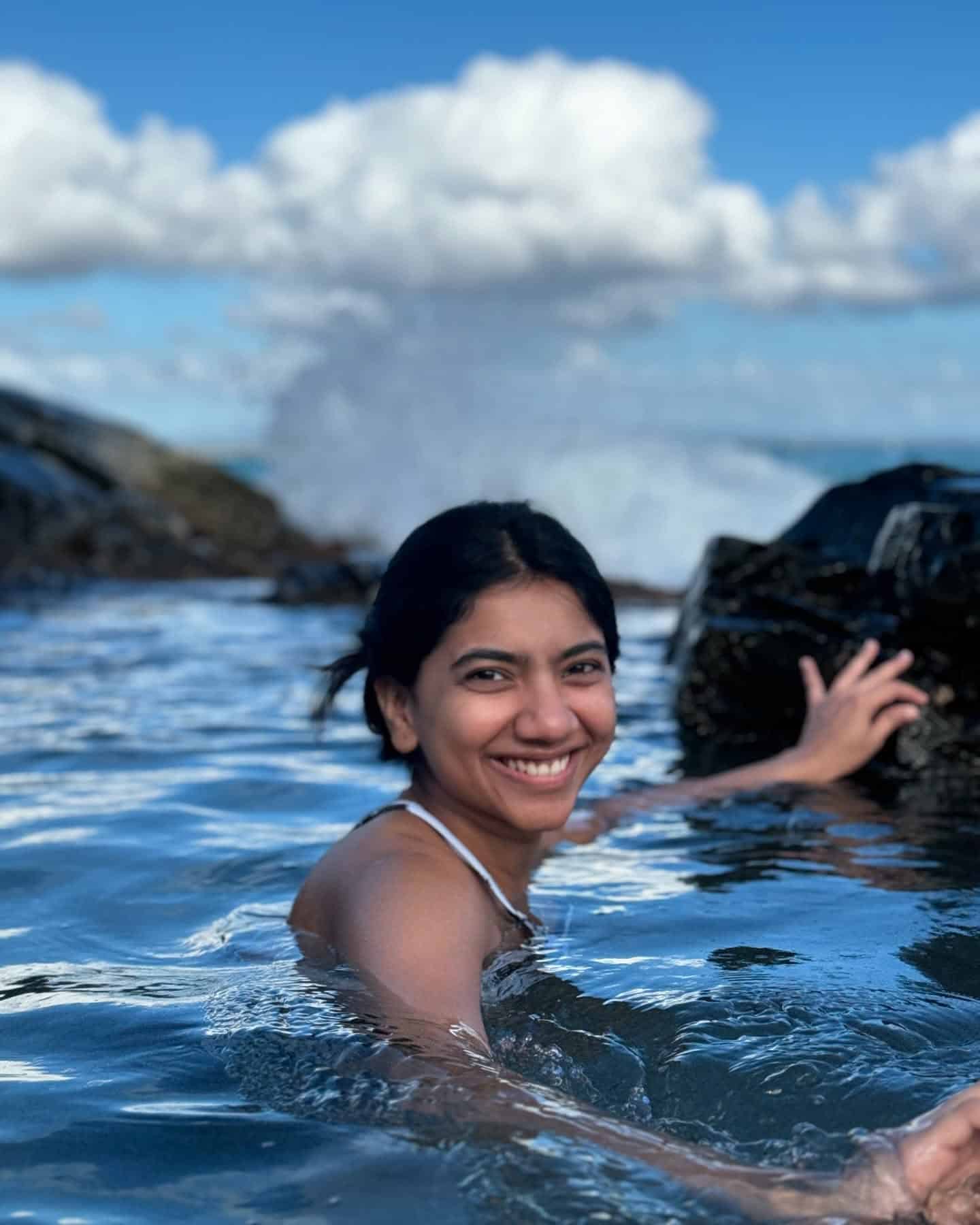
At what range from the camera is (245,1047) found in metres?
3.11

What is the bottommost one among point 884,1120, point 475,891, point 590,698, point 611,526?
point 884,1120

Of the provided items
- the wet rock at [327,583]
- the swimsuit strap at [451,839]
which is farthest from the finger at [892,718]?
the wet rock at [327,583]

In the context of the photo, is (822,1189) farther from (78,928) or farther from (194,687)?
(194,687)

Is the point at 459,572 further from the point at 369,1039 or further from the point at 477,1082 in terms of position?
the point at 477,1082

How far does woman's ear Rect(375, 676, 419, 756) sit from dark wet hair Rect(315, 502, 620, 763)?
2 cm

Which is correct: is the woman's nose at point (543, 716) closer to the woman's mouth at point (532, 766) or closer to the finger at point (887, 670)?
the woman's mouth at point (532, 766)

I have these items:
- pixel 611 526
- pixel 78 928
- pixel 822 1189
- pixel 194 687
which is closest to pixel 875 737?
pixel 78 928

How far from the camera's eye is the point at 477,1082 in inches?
107

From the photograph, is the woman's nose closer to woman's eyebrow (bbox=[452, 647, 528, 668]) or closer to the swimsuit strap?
woman's eyebrow (bbox=[452, 647, 528, 668])

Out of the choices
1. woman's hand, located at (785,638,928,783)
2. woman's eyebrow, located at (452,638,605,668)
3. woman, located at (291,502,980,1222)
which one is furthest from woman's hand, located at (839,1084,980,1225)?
woman's hand, located at (785,638,928,783)

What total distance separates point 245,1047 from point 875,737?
3.24 metres

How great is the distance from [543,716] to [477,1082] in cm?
91

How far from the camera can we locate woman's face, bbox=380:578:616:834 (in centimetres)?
339

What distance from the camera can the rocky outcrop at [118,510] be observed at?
18.2 m
